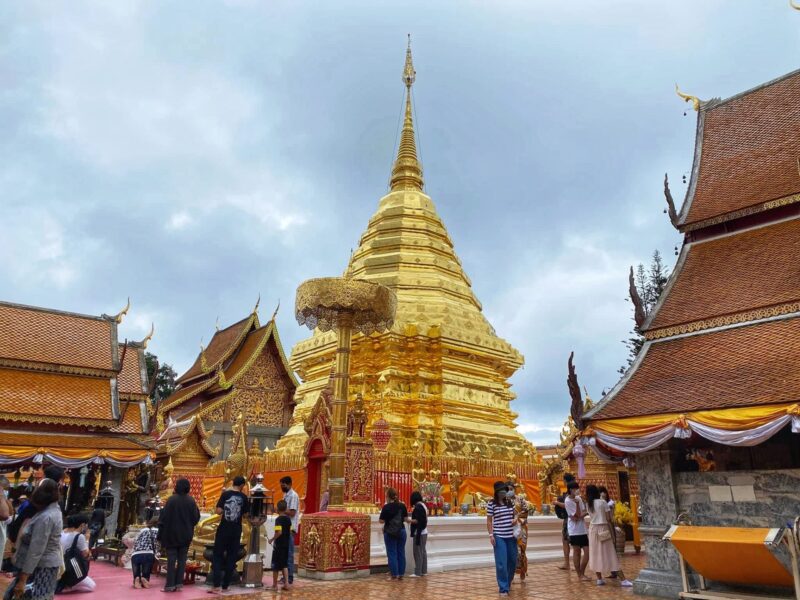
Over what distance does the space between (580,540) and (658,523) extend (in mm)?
1832

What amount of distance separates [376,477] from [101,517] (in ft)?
14.8

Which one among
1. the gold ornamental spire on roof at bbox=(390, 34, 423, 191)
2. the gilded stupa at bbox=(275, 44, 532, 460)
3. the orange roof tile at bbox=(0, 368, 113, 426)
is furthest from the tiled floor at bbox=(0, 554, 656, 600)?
the gold ornamental spire on roof at bbox=(390, 34, 423, 191)

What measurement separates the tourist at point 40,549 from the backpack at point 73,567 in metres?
2.82

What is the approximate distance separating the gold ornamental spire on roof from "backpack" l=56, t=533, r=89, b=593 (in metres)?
16.4

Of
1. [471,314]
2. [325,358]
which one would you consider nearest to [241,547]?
[325,358]

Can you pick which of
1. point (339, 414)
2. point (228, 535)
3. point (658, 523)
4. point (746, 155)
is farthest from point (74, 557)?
point (746, 155)

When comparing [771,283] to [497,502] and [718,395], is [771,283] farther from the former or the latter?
[497,502]

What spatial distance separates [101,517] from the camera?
Answer: 32.4 feet

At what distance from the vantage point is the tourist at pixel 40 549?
13.6ft

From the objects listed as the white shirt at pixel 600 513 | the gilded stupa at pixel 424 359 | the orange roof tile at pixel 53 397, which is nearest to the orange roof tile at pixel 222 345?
the gilded stupa at pixel 424 359

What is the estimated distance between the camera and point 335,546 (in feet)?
27.0

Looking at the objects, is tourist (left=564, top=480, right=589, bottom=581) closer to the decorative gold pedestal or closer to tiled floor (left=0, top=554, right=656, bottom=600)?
tiled floor (left=0, top=554, right=656, bottom=600)

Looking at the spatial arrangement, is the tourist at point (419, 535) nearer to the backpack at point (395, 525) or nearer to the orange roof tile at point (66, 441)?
the backpack at point (395, 525)

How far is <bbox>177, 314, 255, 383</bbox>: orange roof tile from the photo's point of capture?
83.6ft
